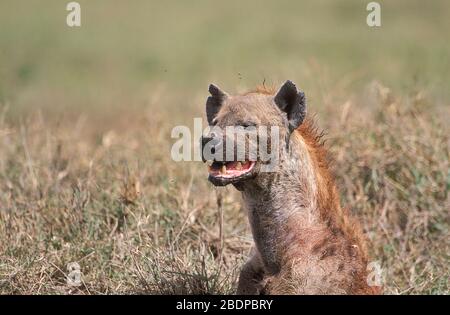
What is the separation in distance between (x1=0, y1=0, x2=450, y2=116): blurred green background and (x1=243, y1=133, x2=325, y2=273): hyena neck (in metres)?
7.54

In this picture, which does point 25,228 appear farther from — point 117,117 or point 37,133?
point 117,117

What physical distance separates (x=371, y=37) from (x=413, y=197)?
10941mm

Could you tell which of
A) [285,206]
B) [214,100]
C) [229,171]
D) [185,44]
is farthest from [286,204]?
[185,44]

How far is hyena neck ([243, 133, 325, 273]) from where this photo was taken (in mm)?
7414

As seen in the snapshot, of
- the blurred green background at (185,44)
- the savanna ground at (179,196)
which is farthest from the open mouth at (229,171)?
the blurred green background at (185,44)

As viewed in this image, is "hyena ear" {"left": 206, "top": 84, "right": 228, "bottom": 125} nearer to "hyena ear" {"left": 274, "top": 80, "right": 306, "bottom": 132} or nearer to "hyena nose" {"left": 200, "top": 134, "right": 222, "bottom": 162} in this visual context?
"hyena ear" {"left": 274, "top": 80, "right": 306, "bottom": 132}

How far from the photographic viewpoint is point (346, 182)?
33.2 feet

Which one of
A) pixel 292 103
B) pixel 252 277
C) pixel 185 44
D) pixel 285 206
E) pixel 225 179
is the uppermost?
pixel 185 44

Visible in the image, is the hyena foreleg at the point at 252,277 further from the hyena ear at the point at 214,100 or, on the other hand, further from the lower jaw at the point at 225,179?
the hyena ear at the point at 214,100

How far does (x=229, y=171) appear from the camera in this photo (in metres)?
7.13

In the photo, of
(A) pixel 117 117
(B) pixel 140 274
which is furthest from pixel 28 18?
(B) pixel 140 274

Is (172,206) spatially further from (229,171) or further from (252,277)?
(229,171)

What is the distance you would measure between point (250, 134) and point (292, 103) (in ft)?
1.48

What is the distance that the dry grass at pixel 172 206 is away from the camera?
8383 mm
